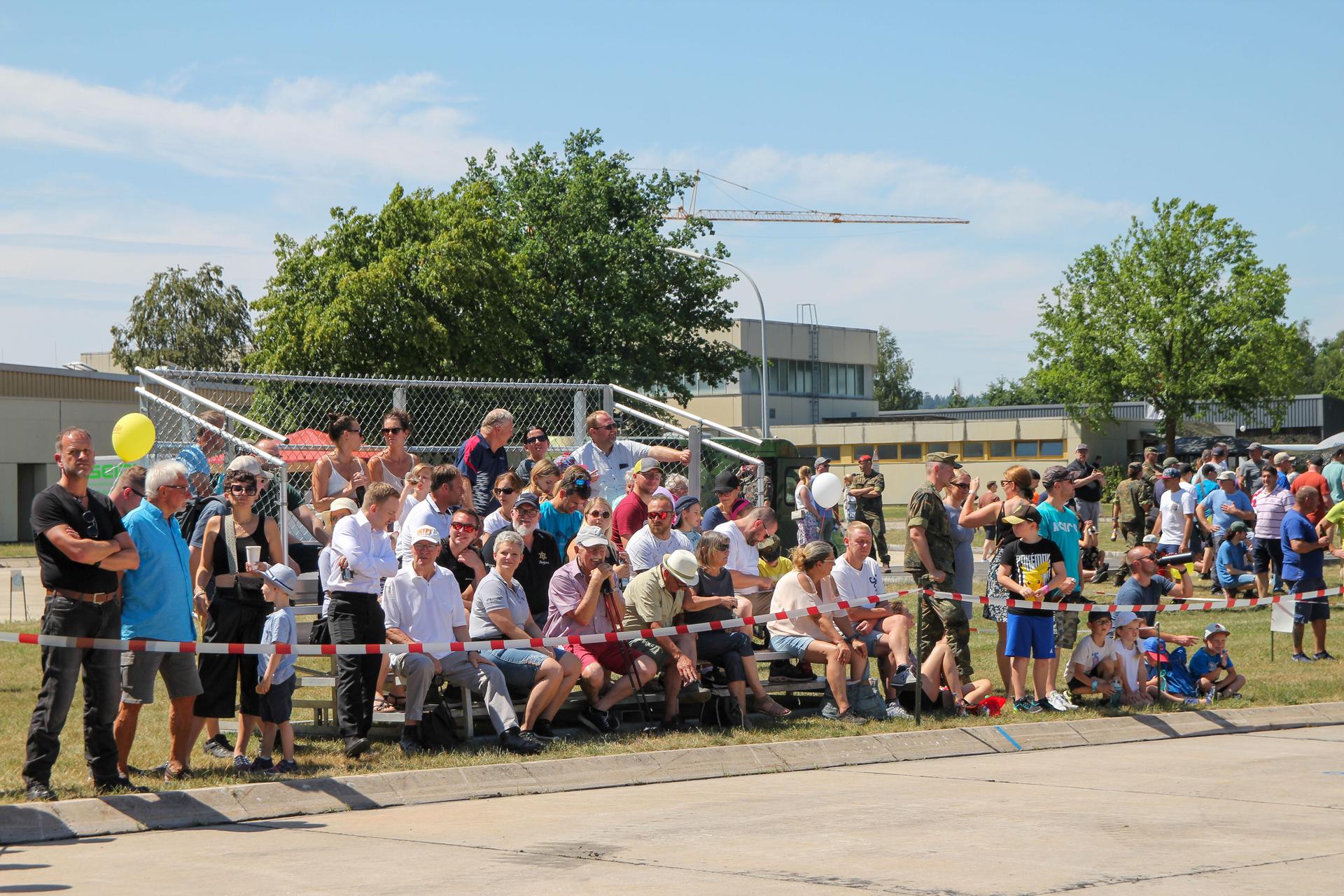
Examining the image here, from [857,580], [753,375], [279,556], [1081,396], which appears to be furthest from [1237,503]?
[753,375]

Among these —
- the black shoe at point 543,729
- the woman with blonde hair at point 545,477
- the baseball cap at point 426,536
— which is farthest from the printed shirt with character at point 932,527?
the baseball cap at point 426,536

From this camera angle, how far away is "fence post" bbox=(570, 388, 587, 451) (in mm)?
14531

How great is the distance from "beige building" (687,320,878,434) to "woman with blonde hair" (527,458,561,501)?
61653 mm

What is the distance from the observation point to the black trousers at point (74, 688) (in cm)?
755

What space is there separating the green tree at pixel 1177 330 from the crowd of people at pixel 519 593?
162ft

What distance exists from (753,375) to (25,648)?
66722 millimetres

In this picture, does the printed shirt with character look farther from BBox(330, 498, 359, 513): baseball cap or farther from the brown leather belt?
the brown leather belt

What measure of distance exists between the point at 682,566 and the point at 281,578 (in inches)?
111

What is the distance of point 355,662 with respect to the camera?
884 centimetres

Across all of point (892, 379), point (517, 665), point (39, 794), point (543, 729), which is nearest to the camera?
point (39, 794)

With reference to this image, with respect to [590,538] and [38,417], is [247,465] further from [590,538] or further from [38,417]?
[38,417]

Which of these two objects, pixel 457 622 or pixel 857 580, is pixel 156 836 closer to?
pixel 457 622

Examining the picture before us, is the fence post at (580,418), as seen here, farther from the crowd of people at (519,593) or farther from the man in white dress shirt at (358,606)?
the man in white dress shirt at (358,606)

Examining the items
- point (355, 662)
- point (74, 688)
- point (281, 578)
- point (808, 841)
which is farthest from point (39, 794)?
point (808, 841)
